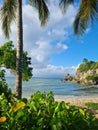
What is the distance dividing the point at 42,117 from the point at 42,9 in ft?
46.1

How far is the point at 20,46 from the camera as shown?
55.9 feet

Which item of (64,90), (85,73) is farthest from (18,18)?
(85,73)

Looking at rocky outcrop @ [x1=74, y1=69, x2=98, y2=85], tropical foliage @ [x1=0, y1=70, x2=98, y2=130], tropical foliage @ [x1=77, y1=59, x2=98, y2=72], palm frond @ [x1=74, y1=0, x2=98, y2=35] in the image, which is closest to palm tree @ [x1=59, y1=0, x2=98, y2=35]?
palm frond @ [x1=74, y1=0, x2=98, y2=35]

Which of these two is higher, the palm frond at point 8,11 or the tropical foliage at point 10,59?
the palm frond at point 8,11

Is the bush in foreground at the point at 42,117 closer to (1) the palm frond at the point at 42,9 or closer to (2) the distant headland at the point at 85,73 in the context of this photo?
(1) the palm frond at the point at 42,9

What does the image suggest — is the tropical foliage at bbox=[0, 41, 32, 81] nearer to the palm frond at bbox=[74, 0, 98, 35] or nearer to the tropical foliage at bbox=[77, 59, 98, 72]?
the palm frond at bbox=[74, 0, 98, 35]

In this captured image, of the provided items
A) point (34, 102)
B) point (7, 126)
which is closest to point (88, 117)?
point (34, 102)

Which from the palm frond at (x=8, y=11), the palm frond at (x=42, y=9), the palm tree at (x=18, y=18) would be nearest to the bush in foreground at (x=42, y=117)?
the palm tree at (x=18, y=18)

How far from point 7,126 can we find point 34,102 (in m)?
0.78

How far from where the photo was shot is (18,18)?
56.3ft

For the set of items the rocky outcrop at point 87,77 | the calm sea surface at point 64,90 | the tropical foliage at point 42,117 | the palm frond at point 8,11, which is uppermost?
the rocky outcrop at point 87,77

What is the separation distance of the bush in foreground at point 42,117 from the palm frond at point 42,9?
43.8ft

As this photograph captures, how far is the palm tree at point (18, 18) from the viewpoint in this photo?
1706cm

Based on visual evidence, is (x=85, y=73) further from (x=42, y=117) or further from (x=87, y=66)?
(x=42, y=117)
